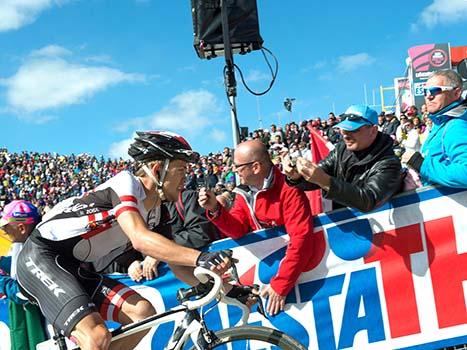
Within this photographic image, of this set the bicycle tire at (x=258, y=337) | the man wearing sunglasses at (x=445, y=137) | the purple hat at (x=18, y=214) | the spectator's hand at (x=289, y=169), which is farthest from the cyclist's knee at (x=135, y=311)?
the man wearing sunglasses at (x=445, y=137)

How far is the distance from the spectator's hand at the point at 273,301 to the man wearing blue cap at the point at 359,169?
0.79m

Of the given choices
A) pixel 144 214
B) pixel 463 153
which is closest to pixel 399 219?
pixel 463 153

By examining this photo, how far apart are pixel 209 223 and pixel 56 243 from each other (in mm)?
1375

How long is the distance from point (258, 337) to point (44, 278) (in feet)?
4.25

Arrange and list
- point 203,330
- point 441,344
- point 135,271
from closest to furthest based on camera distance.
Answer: point 203,330
point 441,344
point 135,271

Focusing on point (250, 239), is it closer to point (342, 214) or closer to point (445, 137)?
point (342, 214)

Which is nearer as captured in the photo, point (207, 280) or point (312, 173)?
point (207, 280)

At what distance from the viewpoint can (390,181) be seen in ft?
10.7

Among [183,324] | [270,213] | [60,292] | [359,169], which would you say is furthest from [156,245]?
[359,169]

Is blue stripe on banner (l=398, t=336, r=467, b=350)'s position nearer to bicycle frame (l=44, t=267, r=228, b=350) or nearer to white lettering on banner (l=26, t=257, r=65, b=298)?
bicycle frame (l=44, t=267, r=228, b=350)

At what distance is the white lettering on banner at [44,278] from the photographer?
271cm

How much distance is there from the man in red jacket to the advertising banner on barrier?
0.15m

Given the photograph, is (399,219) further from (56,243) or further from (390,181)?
(56,243)

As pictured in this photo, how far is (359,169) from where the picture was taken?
351cm
